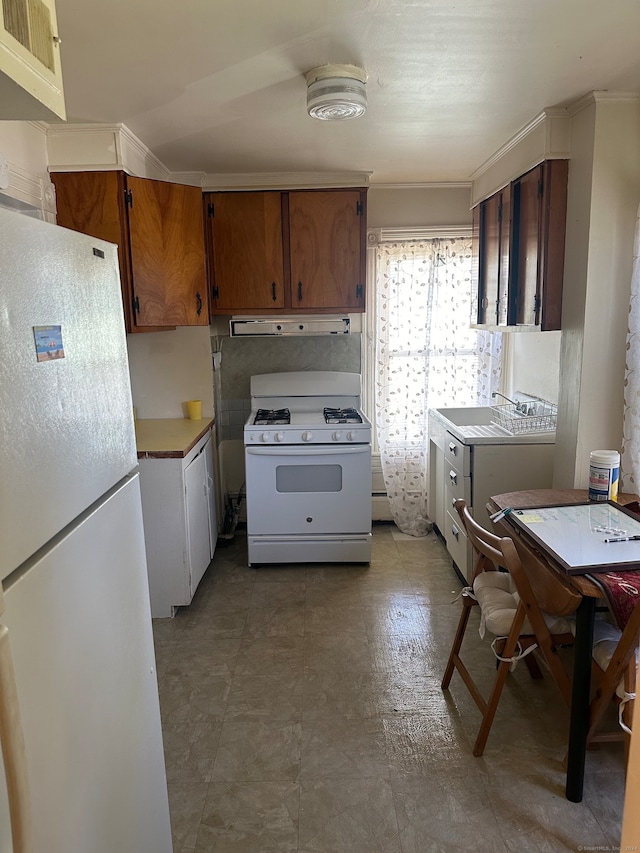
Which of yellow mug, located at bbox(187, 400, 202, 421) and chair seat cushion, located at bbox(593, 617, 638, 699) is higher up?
yellow mug, located at bbox(187, 400, 202, 421)

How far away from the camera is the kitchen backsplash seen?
4.00 meters

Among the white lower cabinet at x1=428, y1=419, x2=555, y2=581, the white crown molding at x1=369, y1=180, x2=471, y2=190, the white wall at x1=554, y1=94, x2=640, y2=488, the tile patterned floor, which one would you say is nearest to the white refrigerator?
the tile patterned floor

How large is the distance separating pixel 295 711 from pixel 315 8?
7.82 ft

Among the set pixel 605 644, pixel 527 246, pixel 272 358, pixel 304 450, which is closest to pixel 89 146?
pixel 272 358

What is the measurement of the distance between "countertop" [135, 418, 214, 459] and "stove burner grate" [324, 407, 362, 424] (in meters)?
0.74

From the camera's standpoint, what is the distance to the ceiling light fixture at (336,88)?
1.95 meters

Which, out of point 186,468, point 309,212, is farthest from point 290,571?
point 309,212

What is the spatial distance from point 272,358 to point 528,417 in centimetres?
176

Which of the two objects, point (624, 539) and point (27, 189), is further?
point (27, 189)

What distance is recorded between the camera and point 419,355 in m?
4.00

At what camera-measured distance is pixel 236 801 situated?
72.9 inches

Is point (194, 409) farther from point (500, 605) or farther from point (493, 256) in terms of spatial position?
point (500, 605)

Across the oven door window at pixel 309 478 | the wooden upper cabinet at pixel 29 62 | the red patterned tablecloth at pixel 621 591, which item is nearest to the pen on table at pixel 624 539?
the red patterned tablecloth at pixel 621 591

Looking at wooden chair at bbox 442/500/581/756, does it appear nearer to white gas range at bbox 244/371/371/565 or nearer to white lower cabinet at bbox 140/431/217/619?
white gas range at bbox 244/371/371/565
